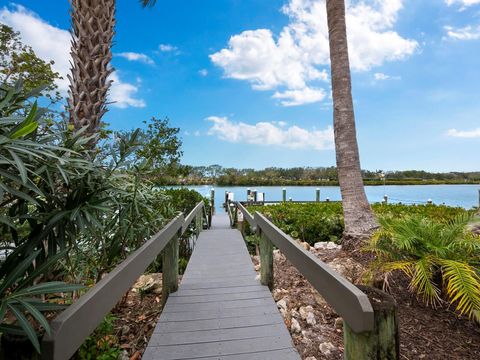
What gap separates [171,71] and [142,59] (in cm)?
199

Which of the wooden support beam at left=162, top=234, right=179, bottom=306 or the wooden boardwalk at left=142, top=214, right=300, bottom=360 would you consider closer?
the wooden boardwalk at left=142, top=214, right=300, bottom=360

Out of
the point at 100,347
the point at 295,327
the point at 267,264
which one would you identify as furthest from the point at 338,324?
the point at 100,347

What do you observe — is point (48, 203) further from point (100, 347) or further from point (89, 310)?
point (100, 347)

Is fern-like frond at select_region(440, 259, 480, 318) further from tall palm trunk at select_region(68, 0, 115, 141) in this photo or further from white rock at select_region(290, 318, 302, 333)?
tall palm trunk at select_region(68, 0, 115, 141)

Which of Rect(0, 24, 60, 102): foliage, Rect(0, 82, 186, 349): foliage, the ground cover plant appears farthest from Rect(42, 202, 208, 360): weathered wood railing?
Rect(0, 24, 60, 102): foliage

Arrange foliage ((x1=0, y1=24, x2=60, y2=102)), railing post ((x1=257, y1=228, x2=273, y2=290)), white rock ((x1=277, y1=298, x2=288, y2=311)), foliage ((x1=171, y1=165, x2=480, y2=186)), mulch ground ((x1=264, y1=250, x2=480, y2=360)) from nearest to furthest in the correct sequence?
mulch ground ((x1=264, y1=250, x2=480, y2=360)), white rock ((x1=277, y1=298, x2=288, y2=311)), railing post ((x1=257, y1=228, x2=273, y2=290)), foliage ((x1=0, y1=24, x2=60, y2=102)), foliage ((x1=171, y1=165, x2=480, y2=186))

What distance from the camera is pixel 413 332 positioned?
91.0 inches

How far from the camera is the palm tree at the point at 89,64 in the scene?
10.3ft

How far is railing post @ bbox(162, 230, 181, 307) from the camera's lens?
10.2 ft

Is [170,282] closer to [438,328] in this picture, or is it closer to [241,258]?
[241,258]

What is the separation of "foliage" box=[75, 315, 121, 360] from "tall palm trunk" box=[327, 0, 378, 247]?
11.3 feet

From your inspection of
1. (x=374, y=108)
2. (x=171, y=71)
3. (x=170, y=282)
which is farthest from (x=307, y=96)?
(x=170, y=282)

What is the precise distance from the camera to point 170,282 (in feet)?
10.5

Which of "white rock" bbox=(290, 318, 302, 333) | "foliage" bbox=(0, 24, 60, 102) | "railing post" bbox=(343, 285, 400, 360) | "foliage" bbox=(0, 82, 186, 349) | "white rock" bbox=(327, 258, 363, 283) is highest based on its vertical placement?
"foliage" bbox=(0, 24, 60, 102)
